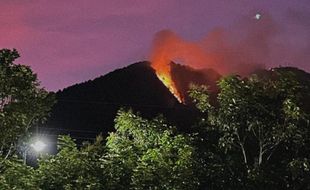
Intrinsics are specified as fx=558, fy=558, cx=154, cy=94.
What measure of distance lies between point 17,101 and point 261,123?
21.1 feet

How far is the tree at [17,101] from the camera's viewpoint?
47.9ft

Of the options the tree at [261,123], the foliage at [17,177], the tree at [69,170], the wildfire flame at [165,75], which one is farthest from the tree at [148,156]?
the wildfire flame at [165,75]

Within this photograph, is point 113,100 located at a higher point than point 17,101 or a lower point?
higher

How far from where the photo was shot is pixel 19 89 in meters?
15.0

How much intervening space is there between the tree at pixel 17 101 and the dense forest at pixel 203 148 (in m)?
0.03

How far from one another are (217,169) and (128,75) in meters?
109

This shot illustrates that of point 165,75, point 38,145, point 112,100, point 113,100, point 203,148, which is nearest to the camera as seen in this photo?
point 203,148

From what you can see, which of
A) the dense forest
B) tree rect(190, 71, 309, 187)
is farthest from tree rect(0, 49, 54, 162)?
tree rect(190, 71, 309, 187)

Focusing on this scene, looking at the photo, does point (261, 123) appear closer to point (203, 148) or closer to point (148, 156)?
point (203, 148)

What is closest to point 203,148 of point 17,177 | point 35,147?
point 17,177

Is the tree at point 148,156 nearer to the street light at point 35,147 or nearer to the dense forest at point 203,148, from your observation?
the dense forest at point 203,148

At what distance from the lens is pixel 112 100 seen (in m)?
106

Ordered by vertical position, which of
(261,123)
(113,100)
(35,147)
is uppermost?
(113,100)

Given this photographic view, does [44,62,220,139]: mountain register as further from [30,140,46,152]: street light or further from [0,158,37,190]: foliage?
[0,158,37,190]: foliage
